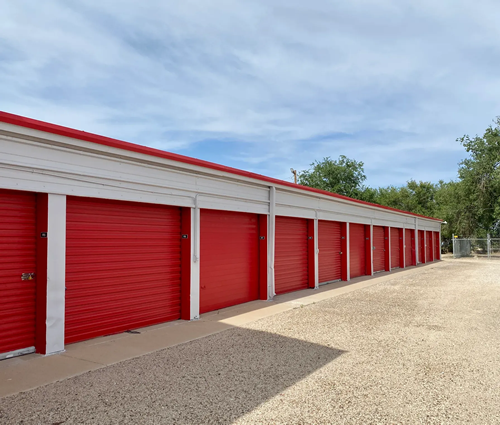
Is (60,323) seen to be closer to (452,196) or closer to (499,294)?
(499,294)

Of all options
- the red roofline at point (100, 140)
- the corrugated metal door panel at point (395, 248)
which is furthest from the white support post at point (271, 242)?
the corrugated metal door panel at point (395, 248)

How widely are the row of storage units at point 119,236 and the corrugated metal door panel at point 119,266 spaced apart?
0.02 metres

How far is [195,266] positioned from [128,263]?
1.60 meters

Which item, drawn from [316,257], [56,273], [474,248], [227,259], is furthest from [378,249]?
[474,248]

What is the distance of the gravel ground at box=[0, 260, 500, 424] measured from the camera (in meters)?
4.25

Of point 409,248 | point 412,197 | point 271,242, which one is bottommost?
point 409,248

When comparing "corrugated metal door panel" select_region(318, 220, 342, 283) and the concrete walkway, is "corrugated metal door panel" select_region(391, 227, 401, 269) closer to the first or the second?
"corrugated metal door panel" select_region(318, 220, 342, 283)

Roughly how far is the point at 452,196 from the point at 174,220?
41004mm

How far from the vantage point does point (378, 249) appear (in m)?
22.3

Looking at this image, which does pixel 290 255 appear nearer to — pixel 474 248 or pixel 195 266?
pixel 195 266

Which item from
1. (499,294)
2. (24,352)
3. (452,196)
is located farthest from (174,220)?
(452,196)

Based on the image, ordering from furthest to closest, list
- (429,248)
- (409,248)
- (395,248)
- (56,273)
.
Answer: (429,248) → (409,248) → (395,248) → (56,273)

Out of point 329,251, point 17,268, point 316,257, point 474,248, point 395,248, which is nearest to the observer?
point 17,268

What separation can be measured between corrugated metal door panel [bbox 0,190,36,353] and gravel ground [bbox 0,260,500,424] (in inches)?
60.8
